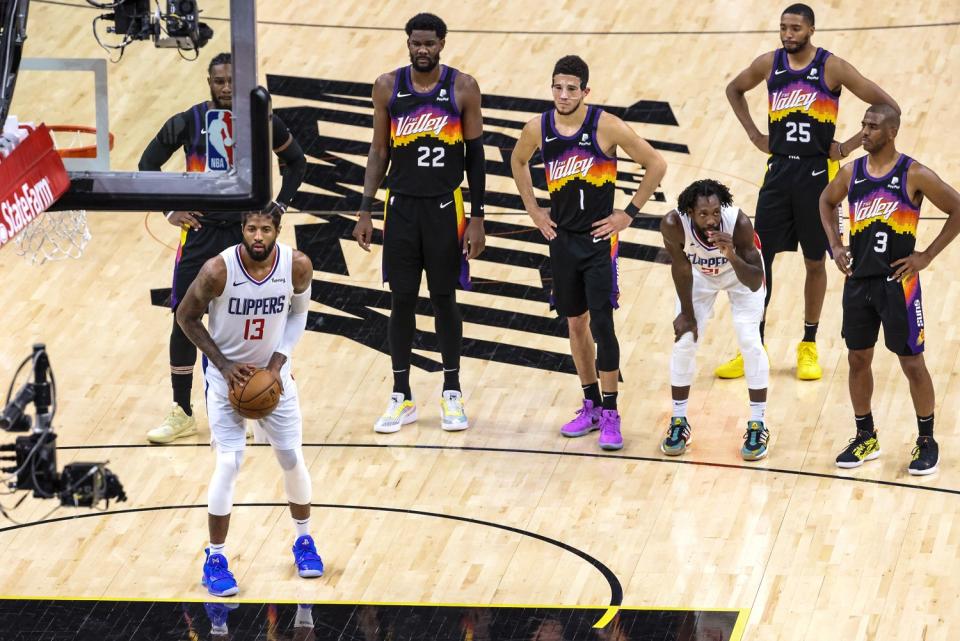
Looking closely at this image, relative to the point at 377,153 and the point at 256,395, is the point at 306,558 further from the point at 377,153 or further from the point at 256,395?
the point at 377,153

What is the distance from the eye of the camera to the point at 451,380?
10.1 meters

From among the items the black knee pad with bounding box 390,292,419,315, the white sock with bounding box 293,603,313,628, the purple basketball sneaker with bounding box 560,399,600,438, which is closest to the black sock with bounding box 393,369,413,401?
the black knee pad with bounding box 390,292,419,315

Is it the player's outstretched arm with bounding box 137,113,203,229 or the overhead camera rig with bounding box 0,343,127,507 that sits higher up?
the player's outstretched arm with bounding box 137,113,203,229

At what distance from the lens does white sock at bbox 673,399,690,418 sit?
32.0 ft

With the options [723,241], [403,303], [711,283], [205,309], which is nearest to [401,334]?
[403,303]

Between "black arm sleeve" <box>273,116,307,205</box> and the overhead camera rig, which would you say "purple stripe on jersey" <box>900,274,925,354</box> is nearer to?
"black arm sleeve" <box>273,116,307,205</box>

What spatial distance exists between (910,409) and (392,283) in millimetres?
2815

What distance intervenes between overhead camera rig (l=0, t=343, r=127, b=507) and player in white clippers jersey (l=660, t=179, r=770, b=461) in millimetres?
3590

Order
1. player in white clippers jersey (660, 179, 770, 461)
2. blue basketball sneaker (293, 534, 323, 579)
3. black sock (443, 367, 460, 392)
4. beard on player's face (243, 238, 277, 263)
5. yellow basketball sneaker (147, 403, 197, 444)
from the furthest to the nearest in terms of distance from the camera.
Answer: black sock (443, 367, 460, 392) → yellow basketball sneaker (147, 403, 197, 444) → player in white clippers jersey (660, 179, 770, 461) → blue basketball sneaker (293, 534, 323, 579) → beard on player's face (243, 238, 277, 263)

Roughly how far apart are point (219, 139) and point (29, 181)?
79 cm

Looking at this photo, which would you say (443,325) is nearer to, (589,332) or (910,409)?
(589,332)

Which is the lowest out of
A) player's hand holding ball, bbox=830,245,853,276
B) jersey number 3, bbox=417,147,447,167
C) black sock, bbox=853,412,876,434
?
black sock, bbox=853,412,876,434

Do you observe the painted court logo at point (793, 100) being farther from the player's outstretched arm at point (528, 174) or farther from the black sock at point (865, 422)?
the black sock at point (865, 422)

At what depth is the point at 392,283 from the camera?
33.0 feet
